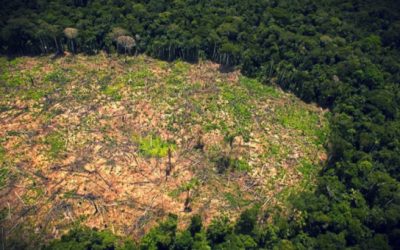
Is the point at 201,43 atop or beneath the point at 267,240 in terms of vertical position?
atop

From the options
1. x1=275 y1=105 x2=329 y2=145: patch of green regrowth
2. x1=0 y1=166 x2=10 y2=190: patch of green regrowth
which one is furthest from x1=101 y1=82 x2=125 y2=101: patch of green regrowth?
x1=275 y1=105 x2=329 y2=145: patch of green regrowth

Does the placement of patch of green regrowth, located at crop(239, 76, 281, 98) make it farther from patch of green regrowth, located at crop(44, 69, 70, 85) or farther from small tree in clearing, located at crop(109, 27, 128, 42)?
patch of green regrowth, located at crop(44, 69, 70, 85)

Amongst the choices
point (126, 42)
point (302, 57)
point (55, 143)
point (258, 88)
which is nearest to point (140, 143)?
point (55, 143)

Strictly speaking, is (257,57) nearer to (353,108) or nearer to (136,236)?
(353,108)

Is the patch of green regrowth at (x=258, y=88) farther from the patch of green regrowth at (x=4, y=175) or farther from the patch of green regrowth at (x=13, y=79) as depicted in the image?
the patch of green regrowth at (x=4, y=175)

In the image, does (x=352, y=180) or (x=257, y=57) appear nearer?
(x=352, y=180)

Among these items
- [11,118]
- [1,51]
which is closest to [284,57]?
[11,118]
